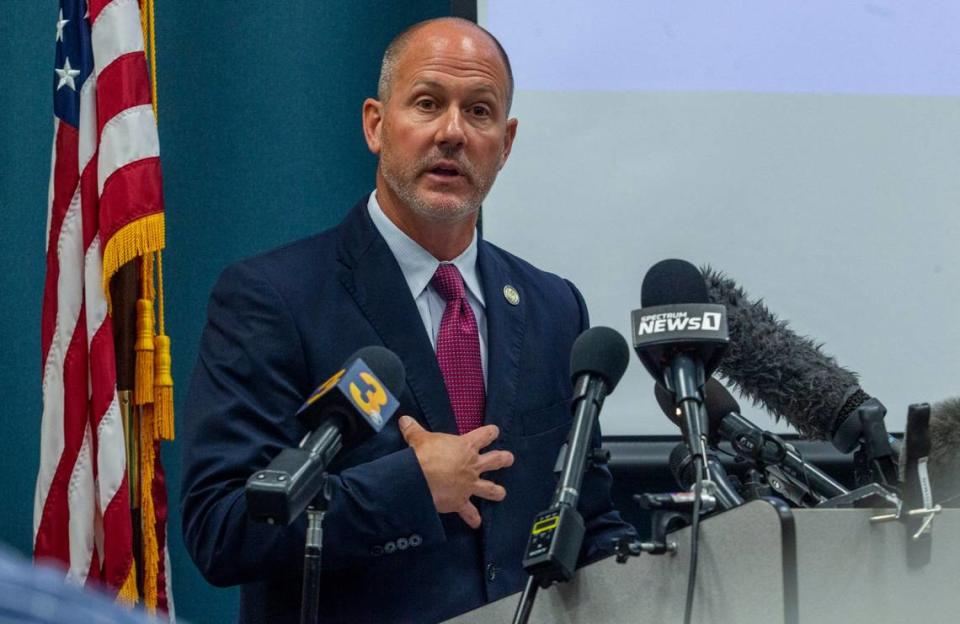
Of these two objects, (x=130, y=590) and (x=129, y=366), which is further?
(x=129, y=366)

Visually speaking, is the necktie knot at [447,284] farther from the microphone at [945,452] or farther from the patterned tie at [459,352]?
the microphone at [945,452]

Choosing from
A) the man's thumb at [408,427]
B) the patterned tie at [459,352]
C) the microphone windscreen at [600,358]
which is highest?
the patterned tie at [459,352]

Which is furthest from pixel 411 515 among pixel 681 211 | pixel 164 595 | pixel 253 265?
pixel 681 211

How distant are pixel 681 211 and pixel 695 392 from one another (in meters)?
1.97

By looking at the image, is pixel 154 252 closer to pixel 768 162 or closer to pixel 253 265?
pixel 253 265

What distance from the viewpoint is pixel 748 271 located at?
342 cm

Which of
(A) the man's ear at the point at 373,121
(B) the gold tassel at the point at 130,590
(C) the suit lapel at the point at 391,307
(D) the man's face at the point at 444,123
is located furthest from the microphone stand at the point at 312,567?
(B) the gold tassel at the point at 130,590

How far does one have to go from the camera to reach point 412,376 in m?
2.21

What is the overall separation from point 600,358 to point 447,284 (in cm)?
84

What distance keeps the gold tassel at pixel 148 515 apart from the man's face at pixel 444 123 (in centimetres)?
96

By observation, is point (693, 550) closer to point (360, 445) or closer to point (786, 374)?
point (786, 374)

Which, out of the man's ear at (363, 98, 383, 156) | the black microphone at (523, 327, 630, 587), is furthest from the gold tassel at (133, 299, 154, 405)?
the black microphone at (523, 327, 630, 587)

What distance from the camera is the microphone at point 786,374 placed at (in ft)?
6.15

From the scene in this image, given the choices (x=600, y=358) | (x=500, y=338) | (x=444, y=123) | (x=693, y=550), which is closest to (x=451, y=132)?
(x=444, y=123)
